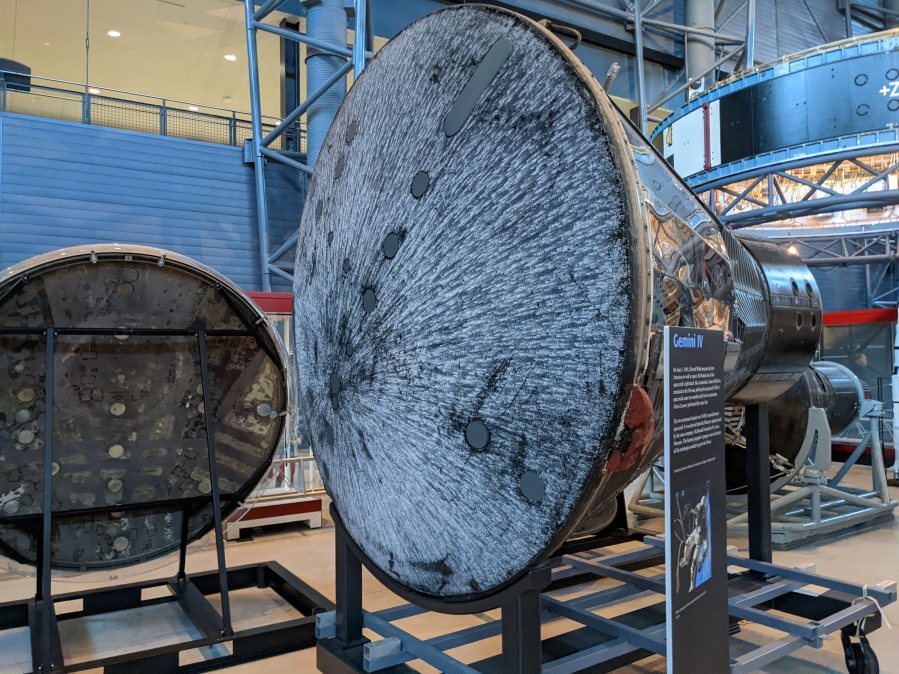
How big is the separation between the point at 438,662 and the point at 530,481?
0.75 meters

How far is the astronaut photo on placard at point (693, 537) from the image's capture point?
121 centimetres

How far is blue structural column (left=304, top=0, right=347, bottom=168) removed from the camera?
354 inches

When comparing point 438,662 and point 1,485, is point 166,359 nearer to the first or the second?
point 1,485

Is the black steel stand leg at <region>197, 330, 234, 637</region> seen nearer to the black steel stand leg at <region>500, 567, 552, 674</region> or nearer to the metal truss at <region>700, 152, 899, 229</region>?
the black steel stand leg at <region>500, 567, 552, 674</region>

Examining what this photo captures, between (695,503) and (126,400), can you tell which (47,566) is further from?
(695,503)

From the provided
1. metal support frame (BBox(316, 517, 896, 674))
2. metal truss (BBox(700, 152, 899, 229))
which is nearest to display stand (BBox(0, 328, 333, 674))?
metal support frame (BBox(316, 517, 896, 674))

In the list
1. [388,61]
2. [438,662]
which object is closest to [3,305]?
[388,61]

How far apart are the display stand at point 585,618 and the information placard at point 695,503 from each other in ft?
0.81

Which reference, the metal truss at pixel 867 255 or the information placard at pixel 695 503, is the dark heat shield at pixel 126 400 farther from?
the metal truss at pixel 867 255

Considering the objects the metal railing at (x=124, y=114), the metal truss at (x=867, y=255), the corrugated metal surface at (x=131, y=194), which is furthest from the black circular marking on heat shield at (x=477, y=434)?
the metal truss at (x=867, y=255)

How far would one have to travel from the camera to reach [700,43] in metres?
13.5

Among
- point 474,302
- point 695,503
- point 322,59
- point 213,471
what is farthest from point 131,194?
point 695,503

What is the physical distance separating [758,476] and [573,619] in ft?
3.33

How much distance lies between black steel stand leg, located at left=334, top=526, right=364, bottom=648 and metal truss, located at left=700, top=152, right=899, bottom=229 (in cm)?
901
